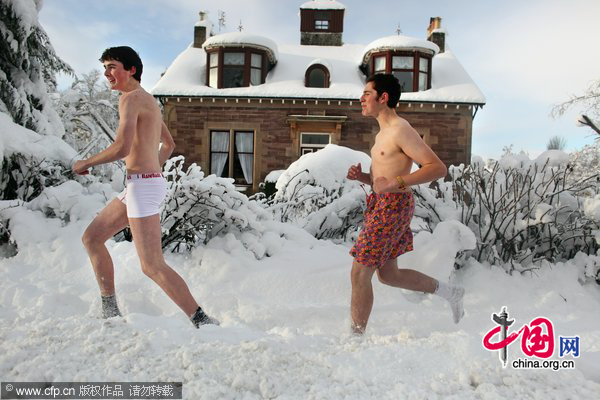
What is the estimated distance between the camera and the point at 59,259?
3.97 m

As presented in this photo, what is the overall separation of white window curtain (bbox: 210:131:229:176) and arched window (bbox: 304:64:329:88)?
300 cm

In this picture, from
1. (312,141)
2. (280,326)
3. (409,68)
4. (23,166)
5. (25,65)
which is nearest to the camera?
(280,326)

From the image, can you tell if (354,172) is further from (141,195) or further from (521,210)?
(521,210)

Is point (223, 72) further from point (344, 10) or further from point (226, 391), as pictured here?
point (226, 391)

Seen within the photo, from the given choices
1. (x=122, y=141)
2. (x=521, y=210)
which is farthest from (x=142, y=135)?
(x=521, y=210)

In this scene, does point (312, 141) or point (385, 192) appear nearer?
point (385, 192)

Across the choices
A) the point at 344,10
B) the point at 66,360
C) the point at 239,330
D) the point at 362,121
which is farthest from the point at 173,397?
the point at 344,10

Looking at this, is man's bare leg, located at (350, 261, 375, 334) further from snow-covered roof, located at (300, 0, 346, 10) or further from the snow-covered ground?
snow-covered roof, located at (300, 0, 346, 10)

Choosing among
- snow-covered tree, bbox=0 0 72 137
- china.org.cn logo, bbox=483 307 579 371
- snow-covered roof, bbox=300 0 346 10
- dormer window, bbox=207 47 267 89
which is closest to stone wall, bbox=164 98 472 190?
dormer window, bbox=207 47 267 89

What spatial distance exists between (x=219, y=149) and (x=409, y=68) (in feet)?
20.6

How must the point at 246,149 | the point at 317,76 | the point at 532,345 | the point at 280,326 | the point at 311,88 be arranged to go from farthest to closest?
the point at 317,76 → the point at 246,149 → the point at 311,88 → the point at 280,326 → the point at 532,345

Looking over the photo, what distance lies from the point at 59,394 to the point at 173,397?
0.46 meters

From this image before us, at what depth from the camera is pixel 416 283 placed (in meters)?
3.03

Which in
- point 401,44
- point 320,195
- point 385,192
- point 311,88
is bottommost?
point 320,195
